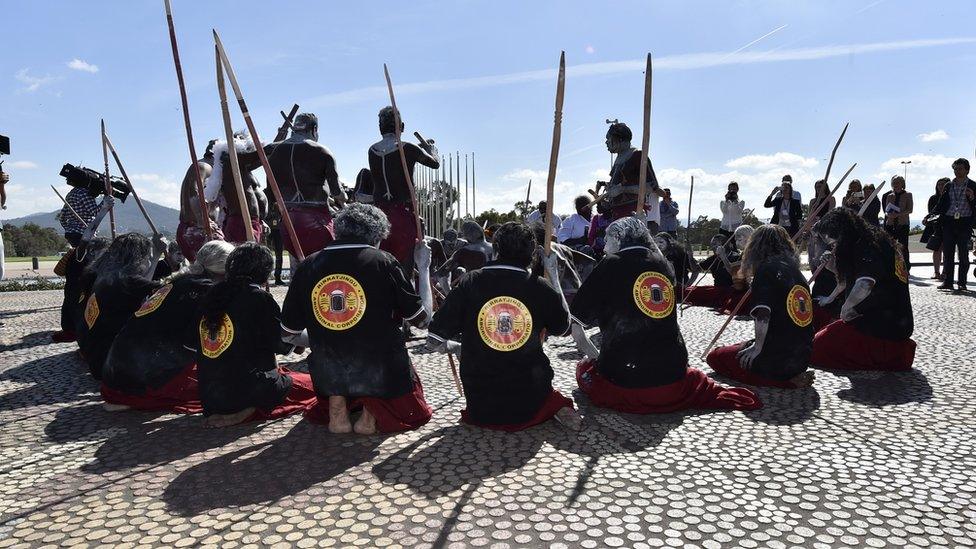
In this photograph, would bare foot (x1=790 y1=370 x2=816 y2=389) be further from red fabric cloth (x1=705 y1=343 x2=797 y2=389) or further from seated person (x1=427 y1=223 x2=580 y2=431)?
seated person (x1=427 y1=223 x2=580 y2=431)

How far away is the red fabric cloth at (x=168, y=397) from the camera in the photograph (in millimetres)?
4141

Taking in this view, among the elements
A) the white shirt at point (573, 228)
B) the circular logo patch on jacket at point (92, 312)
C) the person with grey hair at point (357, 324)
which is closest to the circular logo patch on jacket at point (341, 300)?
the person with grey hair at point (357, 324)

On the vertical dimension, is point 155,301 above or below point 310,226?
below

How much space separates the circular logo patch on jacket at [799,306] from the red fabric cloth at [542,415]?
178 centimetres

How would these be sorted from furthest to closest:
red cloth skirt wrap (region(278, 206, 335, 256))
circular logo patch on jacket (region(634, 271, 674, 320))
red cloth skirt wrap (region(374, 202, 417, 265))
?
red cloth skirt wrap (region(374, 202, 417, 265)), red cloth skirt wrap (region(278, 206, 335, 256)), circular logo patch on jacket (region(634, 271, 674, 320))

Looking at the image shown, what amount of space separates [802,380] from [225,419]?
3789 mm

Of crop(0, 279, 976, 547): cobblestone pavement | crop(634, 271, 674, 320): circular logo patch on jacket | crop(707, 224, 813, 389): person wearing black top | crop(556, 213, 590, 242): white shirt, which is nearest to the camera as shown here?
crop(0, 279, 976, 547): cobblestone pavement

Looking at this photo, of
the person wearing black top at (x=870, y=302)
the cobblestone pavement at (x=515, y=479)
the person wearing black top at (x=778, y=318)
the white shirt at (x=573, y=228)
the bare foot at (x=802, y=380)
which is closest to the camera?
the cobblestone pavement at (x=515, y=479)

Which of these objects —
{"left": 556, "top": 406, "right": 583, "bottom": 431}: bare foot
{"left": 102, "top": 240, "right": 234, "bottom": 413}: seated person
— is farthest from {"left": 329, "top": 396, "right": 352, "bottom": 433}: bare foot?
{"left": 556, "top": 406, "right": 583, "bottom": 431}: bare foot

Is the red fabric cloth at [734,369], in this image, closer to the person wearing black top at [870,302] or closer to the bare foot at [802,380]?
the bare foot at [802,380]

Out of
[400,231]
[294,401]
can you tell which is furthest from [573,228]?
[294,401]

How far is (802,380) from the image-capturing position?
179 inches

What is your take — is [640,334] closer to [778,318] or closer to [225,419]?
[778,318]

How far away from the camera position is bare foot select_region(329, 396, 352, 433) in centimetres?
371
